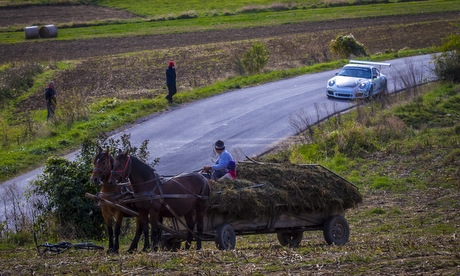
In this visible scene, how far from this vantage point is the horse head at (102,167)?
12.5m

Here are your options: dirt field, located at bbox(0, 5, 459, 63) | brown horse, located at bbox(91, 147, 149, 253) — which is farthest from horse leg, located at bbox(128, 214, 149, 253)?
dirt field, located at bbox(0, 5, 459, 63)

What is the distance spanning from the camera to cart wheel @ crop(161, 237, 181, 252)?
44.0 feet

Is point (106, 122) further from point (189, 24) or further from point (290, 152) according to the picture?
point (189, 24)

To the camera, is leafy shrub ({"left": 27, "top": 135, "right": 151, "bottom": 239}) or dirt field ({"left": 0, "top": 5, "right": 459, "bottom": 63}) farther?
dirt field ({"left": 0, "top": 5, "right": 459, "bottom": 63})

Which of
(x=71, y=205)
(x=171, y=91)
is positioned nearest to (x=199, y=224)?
(x=71, y=205)

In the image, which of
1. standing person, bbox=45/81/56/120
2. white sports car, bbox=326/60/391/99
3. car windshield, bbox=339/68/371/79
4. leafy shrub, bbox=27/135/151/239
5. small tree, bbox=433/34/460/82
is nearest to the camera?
leafy shrub, bbox=27/135/151/239

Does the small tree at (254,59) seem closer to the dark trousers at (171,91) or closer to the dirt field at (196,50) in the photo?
the dirt field at (196,50)

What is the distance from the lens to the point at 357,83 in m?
30.6

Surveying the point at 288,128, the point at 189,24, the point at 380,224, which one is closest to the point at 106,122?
the point at 288,128

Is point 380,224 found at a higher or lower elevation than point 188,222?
lower

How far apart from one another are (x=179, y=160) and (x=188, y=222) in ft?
33.6

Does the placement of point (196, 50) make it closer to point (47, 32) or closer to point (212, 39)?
point (212, 39)

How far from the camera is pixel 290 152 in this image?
2278 cm

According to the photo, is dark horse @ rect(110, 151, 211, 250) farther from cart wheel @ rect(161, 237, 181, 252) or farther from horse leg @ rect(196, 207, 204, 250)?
cart wheel @ rect(161, 237, 181, 252)
